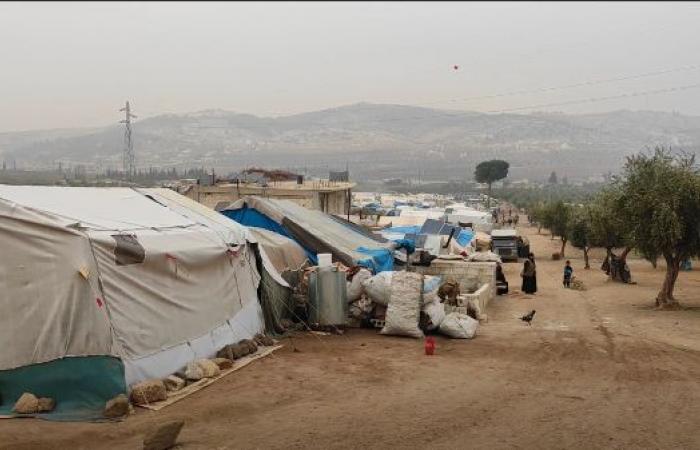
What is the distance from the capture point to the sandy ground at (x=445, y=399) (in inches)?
276

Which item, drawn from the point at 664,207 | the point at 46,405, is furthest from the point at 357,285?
the point at 664,207

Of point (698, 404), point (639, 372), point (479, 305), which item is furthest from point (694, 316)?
point (698, 404)

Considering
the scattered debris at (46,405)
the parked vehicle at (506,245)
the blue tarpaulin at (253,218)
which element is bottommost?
the parked vehicle at (506,245)

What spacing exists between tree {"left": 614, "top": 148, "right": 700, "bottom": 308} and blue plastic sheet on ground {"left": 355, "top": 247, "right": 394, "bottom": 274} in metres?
6.48

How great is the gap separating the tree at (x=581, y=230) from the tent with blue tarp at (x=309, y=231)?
2097cm

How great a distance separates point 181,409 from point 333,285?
5.14m

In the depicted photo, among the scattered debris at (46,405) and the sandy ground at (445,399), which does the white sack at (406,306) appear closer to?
the sandy ground at (445,399)

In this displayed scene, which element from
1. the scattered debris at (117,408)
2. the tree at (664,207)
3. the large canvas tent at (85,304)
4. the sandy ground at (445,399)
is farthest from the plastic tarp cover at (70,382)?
the tree at (664,207)

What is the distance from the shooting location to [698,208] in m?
17.7

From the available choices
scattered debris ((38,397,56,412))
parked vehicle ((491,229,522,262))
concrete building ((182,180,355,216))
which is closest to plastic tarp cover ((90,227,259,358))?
scattered debris ((38,397,56,412))

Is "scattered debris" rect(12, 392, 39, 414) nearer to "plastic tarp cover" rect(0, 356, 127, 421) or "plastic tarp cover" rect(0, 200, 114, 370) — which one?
"plastic tarp cover" rect(0, 356, 127, 421)

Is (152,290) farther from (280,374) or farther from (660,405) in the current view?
(660,405)

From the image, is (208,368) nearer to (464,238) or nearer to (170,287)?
(170,287)

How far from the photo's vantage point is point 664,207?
1764cm
